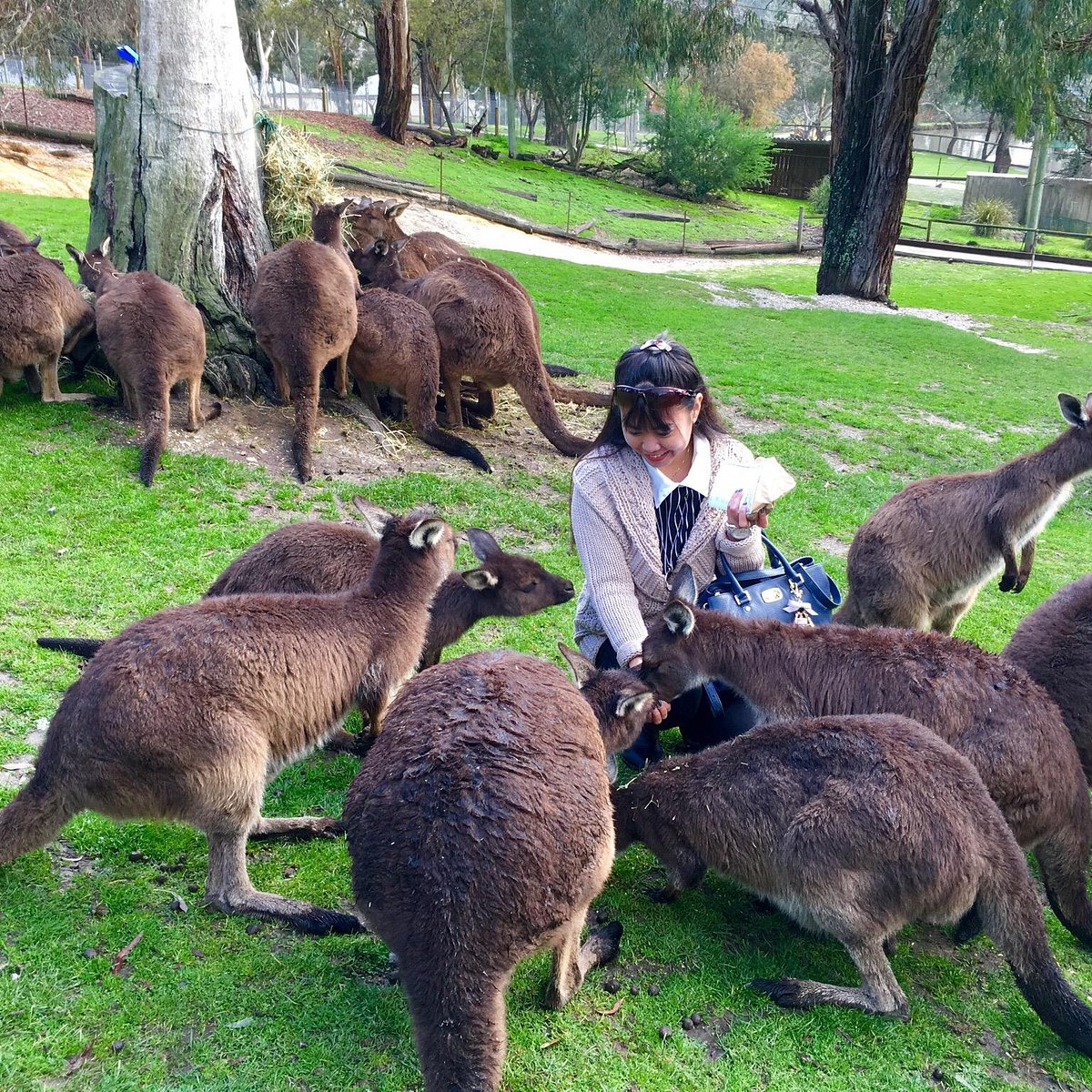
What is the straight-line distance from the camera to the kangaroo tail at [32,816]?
Answer: 3.34m

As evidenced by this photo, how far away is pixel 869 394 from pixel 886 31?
1032 cm

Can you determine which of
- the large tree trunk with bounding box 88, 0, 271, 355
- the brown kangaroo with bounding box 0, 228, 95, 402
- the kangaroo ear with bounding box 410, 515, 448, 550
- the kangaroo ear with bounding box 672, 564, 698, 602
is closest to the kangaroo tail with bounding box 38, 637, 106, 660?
the kangaroo ear with bounding box 410, 515, 448, 550

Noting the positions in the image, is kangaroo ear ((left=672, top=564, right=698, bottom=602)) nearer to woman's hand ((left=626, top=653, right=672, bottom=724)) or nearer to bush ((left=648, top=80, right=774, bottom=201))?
woman's hand ((left=626, top=653, right=672, bottom=724))

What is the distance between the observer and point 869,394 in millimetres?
11766

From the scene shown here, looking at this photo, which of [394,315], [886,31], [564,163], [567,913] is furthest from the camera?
[564,163]

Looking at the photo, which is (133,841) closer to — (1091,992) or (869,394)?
(1091,992)

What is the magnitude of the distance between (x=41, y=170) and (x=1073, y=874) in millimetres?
21006

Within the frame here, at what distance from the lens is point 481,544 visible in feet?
16.7

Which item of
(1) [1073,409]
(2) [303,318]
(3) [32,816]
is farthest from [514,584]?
(1) [1073,409]

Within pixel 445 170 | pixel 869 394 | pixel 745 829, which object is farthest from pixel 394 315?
pixel 445 170

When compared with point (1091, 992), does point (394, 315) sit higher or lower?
higher

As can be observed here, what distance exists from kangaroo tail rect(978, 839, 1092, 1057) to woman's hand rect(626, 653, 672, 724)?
4.54 ft

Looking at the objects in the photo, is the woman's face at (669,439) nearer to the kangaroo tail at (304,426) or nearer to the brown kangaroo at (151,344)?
the kangaroo tail at (304,426)

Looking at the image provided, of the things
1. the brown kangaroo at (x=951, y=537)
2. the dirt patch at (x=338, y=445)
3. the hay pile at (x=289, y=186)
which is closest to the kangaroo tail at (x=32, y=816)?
the dirt patch at (x=338, y=445)
